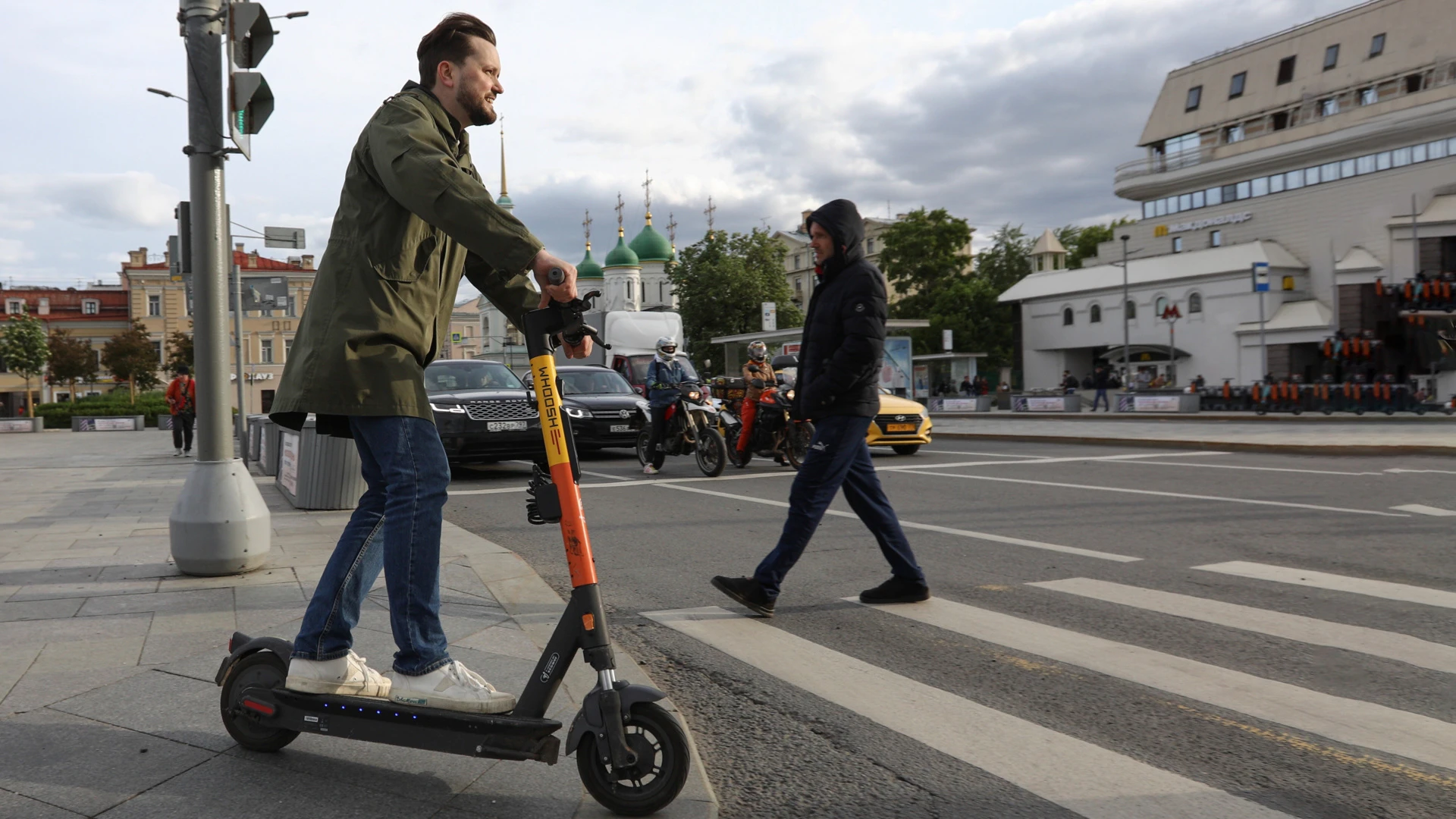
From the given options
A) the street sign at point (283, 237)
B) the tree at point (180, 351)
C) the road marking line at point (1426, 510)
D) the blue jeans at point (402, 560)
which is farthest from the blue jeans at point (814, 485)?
the tree at point (180, 351)

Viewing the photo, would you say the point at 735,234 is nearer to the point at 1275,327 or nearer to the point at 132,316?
the point at 1275,327

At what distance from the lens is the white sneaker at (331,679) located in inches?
112

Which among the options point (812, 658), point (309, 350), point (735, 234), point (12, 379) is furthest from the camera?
point (12, 379)

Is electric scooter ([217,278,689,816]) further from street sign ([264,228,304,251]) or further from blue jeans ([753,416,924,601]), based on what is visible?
street sign ([264,228,304,251])

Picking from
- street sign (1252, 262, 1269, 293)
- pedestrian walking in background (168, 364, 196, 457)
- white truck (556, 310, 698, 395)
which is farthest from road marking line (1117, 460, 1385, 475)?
street sign (1252, 262, 1269, 293)

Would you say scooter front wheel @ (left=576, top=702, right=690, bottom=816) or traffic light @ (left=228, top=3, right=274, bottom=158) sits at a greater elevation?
traffic light @ (left=228, top=3, right=274, bottom=158)

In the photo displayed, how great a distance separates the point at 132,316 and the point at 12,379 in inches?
382

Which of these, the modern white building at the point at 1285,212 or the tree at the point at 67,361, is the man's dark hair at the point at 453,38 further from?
the tree at the point at 67,361

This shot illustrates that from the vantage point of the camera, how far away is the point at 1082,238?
8044cm

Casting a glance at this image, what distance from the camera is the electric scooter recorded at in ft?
8.35

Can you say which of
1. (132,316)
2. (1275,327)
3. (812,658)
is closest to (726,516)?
(812,658)

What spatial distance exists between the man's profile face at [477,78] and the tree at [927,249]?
65809 mm

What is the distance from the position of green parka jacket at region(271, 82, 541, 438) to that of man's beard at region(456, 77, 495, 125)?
0.06 metres

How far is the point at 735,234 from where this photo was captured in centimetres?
7206
